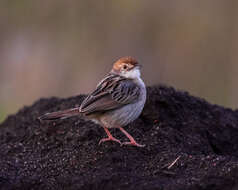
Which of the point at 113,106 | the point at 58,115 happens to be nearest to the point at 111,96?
the point at 113,106

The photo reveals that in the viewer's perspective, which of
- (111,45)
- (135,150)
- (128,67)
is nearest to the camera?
(135,150)

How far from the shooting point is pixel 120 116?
25.7 ft

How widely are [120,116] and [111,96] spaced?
1.07ft

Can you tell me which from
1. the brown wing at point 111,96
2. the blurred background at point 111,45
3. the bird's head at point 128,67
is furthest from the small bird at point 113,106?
the blurred background at point 111,45

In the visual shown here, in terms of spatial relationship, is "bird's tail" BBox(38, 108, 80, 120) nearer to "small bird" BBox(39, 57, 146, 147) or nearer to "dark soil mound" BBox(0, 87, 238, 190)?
"small bird" BBox(39, 57, 146, 147)

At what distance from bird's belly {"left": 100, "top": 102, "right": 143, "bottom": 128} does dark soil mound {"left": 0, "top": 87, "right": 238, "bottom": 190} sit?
0.33m

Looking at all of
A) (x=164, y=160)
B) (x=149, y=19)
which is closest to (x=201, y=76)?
(x=149, y=19)

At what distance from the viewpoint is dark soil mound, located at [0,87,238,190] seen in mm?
6348

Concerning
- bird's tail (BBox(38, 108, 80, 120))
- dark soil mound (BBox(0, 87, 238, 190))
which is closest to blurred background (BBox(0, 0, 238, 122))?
dark soil mound (BBox(0, 87, 238, 190))

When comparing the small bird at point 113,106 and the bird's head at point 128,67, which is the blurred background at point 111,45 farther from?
the small bird at point 113,106

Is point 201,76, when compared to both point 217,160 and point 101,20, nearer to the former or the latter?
point 101,20

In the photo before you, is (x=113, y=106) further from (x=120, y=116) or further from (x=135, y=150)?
(x=135, y=150)

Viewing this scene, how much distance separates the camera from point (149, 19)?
14602 mm

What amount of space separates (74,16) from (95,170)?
8.76m
